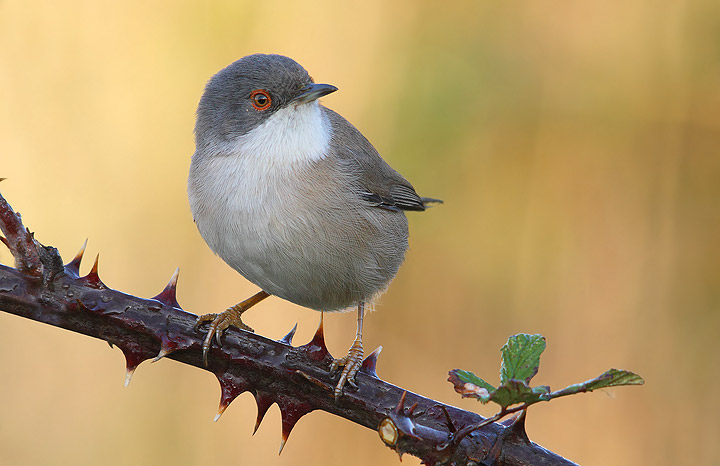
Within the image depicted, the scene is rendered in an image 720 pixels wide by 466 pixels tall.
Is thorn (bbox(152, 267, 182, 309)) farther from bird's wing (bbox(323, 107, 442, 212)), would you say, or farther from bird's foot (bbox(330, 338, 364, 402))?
bird's wing (bbox(323, 107, 442, 212))

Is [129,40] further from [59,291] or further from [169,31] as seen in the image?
[59,291]

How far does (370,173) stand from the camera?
4.04 metres

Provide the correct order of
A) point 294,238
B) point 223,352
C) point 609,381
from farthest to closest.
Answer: point 294,238
point 223,352
point 609,381

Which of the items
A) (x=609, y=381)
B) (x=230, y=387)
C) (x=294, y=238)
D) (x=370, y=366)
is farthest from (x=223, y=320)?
(x=609, y=381)

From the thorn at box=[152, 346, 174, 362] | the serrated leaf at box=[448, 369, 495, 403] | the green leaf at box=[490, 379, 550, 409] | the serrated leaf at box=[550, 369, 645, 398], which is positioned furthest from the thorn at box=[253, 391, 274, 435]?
the serrated leaf at box=[550, 369, 645, 398]

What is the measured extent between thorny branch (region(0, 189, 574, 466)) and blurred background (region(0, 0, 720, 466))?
2515 mm

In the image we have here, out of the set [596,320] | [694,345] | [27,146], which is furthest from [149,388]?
[694,345]

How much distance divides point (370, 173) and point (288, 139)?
67 cm

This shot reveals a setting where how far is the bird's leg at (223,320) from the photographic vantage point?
2.30 meters

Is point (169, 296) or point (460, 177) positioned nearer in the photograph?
point (169, 296)

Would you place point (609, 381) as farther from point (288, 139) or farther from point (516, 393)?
point (288, 139)

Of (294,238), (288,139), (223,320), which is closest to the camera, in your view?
(223,320)

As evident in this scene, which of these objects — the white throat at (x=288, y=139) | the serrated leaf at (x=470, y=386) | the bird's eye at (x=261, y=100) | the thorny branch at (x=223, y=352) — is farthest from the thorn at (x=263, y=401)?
the bird's eye at (x=261, y=100)

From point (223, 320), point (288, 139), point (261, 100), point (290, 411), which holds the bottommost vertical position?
point (290, 411)
